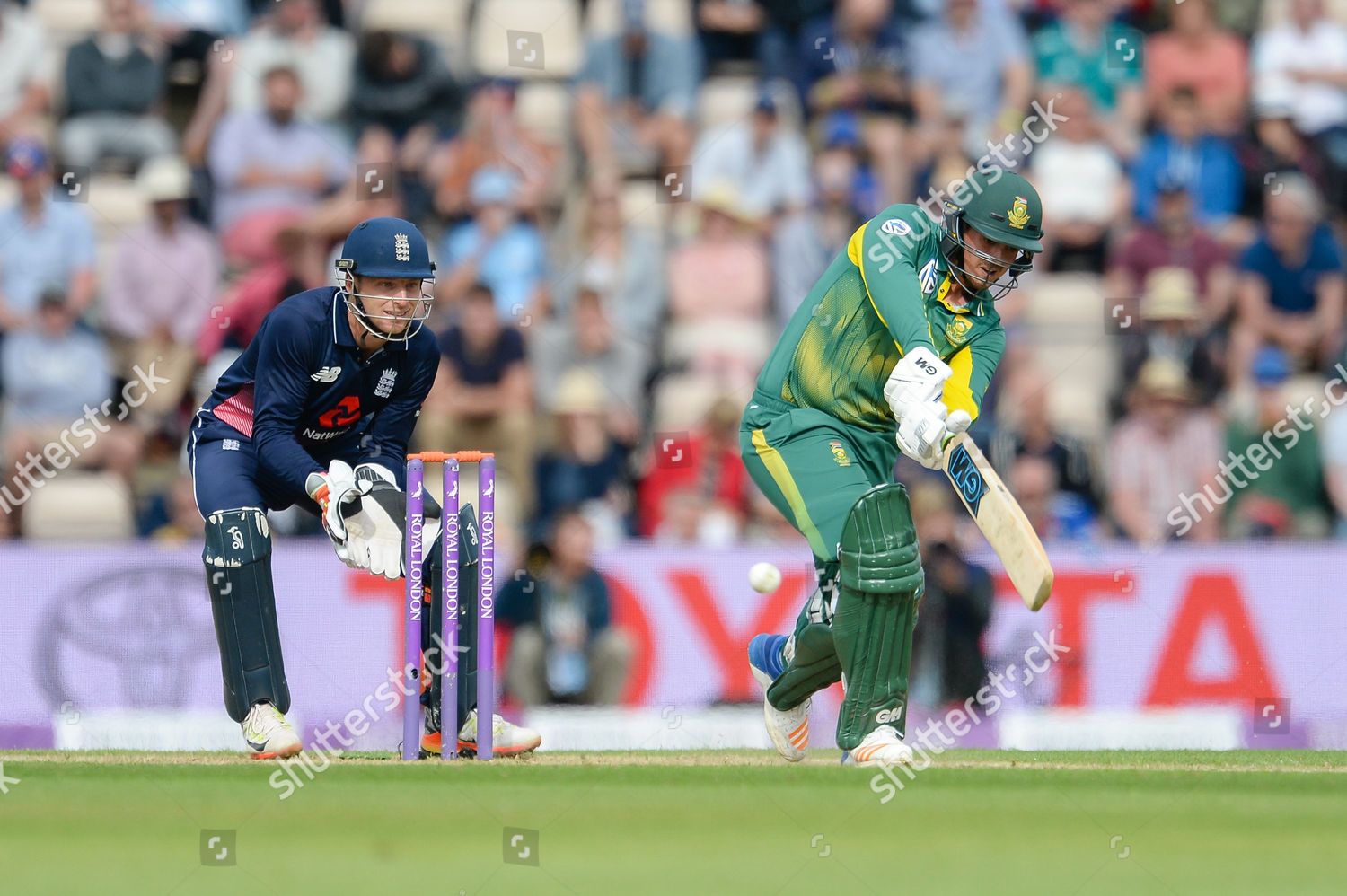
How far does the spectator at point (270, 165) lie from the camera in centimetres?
1119

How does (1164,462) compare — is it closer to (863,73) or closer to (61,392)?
(863,73)

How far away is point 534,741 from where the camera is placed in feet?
23.1

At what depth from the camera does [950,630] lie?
9.17m

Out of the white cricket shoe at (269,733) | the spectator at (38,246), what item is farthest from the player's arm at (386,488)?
the spectator at (38,246)

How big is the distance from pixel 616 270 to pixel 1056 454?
8.52 ft

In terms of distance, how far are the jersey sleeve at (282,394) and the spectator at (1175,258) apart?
18.6 ft

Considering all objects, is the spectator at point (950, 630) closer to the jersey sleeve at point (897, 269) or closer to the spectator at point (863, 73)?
the jersey sleeve at point (897, 269)

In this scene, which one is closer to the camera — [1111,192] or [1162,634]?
[1162,634]

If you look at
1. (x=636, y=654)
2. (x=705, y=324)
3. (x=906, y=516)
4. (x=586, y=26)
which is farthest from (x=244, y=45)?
(x=906, y=516)

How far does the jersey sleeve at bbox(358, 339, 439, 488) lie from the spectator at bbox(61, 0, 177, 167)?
16.7 ft

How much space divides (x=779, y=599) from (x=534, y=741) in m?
2.52

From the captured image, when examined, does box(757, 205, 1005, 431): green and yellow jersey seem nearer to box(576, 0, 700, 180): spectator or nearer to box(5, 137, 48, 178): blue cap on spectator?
box(576, 0, 700, 180): spectator

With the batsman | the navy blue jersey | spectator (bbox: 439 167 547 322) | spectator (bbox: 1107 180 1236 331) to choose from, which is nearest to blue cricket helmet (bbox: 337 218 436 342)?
the navy blue jersey

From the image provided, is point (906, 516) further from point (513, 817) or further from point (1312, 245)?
point (1312, 245)
